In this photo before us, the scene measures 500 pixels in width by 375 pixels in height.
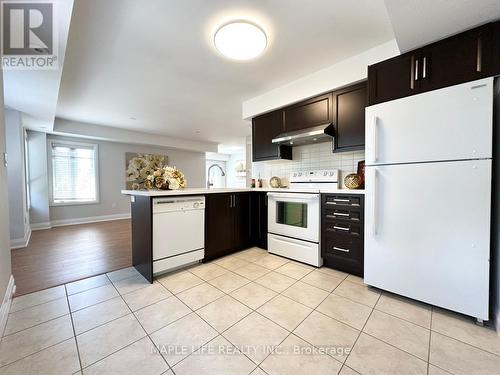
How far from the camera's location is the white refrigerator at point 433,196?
1.40m

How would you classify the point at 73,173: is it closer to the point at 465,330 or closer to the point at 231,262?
the point at 231,262

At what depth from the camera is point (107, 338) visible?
1.33 m

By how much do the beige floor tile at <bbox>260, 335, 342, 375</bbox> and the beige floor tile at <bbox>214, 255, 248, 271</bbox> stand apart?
125cm

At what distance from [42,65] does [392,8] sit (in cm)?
316

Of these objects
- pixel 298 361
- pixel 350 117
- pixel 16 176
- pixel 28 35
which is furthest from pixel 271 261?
pixel 16 176

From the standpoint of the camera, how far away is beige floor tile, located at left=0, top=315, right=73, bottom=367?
121 cm

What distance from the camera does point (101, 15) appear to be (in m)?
1.69

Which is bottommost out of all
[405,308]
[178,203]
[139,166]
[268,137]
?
[405,308]

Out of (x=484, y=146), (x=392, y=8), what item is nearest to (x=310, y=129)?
(x=392, y=8)

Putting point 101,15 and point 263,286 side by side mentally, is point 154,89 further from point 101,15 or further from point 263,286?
point 263,286

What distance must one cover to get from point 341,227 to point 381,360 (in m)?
1.24

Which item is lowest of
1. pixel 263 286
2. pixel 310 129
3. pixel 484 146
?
pixel 263 286

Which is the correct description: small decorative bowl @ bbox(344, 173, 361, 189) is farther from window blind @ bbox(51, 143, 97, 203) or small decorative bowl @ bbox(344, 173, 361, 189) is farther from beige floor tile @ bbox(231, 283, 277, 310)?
window blind @ bbox(51, 143, 97, 203)

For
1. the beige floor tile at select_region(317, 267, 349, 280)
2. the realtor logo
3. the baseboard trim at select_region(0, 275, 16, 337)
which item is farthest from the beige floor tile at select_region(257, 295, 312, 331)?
the realtor logo
